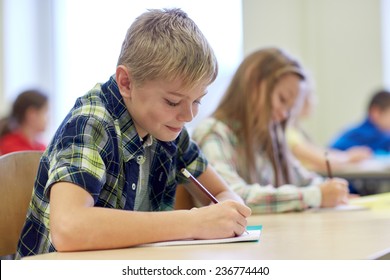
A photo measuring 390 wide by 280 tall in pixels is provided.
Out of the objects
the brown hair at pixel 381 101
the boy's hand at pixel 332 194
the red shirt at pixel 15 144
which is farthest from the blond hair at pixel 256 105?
the brown hair at pixel 381 101

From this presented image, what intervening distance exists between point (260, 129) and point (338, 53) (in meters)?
4.41

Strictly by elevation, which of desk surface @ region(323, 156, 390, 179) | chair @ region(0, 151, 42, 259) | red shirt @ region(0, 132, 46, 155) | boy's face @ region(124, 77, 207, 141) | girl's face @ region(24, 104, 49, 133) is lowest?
desk surface @ region(323, 156, 390, 179)

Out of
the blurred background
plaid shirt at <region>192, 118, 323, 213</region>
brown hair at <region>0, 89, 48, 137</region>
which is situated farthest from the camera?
the blurred background

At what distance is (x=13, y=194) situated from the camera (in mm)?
1368

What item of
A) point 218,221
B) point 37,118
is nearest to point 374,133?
point 37,118

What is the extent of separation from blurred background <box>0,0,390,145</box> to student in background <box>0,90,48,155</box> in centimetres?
49

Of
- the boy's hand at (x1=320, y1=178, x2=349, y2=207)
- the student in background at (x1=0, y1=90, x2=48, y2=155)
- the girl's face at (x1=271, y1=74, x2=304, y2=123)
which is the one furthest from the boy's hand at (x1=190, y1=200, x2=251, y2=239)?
the student in background at (x1=0, y1=90, x2=48, y2=155)

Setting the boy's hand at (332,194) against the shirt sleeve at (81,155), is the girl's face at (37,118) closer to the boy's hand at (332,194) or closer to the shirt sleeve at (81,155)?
the boy's hand at (332,194)

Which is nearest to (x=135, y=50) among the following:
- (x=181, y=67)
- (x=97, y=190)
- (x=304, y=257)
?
(x=181, y=67)

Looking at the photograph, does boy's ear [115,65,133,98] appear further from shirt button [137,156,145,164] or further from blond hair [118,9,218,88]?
shirt button [137,156,145,164]

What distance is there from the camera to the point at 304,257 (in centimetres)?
96

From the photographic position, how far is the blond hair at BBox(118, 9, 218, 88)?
1213 mm

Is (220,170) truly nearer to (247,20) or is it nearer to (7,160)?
(7,160)

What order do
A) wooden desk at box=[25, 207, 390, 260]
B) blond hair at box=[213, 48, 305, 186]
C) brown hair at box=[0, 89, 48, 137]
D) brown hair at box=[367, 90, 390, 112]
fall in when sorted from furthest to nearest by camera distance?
brown hair at box=[367, 90, 390, 112] < brown hair at box=[0, 89, 48, 137] < blond hair at box=[213, 48, 305, 186] < wooden desk at box=[25, 207, 390, 260]
